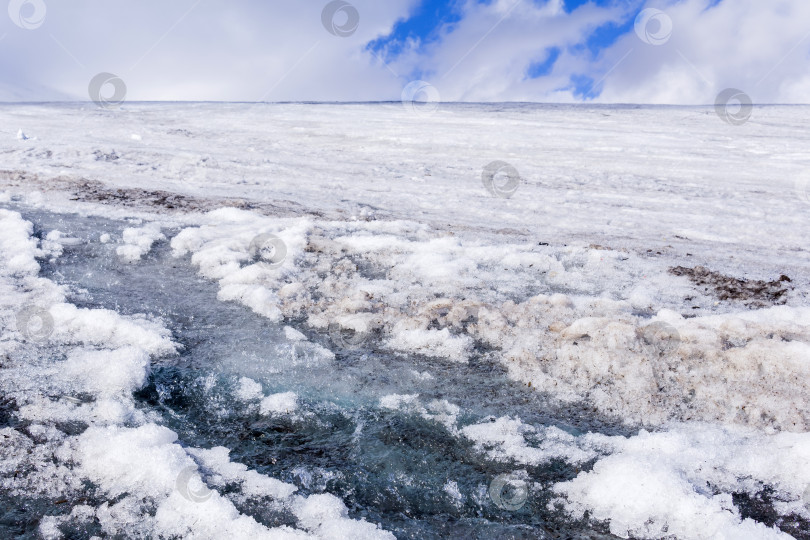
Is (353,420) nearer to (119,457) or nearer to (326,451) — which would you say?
(326,451)

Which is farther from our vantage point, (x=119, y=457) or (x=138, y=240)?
(x=138, y=240)

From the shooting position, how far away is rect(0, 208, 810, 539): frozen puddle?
7.00 feet

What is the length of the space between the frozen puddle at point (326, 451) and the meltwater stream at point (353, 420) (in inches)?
0.4

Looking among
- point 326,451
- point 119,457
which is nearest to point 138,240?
point 119,457

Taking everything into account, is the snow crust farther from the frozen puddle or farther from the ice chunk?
the ice chunk

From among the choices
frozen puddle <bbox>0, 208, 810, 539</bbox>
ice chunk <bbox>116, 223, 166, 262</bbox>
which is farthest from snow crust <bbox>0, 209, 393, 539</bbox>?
ice chunk <bbox>116, 223, 166, 262</bbox>

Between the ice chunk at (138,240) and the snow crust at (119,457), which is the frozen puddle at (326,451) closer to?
the snow crust at (119,457)

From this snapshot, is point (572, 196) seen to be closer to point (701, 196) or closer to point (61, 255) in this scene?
point (701, 196)

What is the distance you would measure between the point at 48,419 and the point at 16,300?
1609mm

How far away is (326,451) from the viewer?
254 cm

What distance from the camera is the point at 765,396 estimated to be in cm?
293

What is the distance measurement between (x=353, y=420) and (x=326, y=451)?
269 millimetres

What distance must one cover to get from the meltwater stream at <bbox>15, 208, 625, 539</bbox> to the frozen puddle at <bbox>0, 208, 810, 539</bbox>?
10 millimetres

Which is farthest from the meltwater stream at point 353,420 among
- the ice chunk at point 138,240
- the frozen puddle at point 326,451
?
the ice chunk at point 138,240
